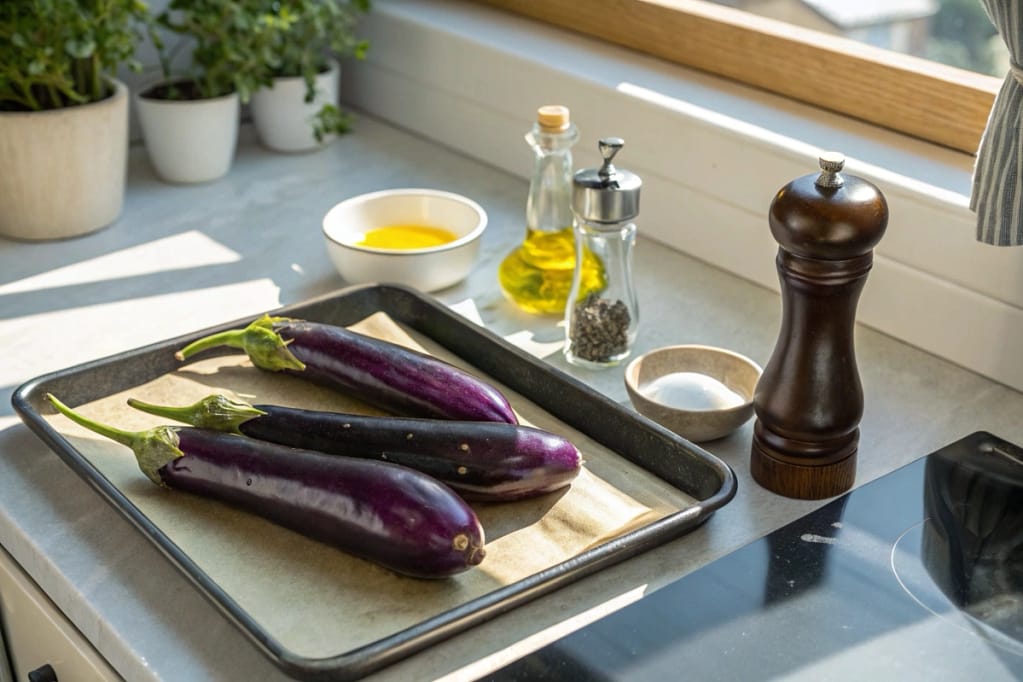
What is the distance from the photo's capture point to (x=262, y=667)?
771 millimetres

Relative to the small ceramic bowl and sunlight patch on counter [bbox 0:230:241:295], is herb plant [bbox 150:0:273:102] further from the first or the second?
the small ceramic bowl

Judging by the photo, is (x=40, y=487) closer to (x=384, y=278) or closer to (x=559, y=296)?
(x=384, y=278)

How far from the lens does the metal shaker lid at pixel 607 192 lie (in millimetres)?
1037

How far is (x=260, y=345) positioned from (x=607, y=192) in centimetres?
32

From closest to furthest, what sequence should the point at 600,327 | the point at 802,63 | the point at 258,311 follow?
the point at 600,327, the point at 258,311, the point at 802,63

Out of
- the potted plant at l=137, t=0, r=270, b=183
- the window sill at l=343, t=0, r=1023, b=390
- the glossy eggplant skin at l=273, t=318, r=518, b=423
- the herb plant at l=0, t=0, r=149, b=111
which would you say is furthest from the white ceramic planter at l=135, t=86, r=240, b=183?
the glossy eggplant skin at l=273, t=318, r=518, b=423

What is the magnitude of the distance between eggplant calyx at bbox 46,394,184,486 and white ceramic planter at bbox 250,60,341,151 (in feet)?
2.60

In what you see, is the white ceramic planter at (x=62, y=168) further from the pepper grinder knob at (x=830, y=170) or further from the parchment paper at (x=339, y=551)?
the pepper grinder knob at (x=830, y=170)

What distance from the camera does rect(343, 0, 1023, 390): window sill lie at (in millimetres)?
1108

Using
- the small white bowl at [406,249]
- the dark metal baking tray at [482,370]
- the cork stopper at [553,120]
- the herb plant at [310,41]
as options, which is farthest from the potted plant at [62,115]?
the cork stopper at [553,120]

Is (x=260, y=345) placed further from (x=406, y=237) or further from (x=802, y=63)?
(x=802, y=63)

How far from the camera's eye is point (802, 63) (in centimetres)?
135

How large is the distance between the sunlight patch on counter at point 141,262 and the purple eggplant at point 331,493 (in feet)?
1.46

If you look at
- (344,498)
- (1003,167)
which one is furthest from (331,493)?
(1003,167)
